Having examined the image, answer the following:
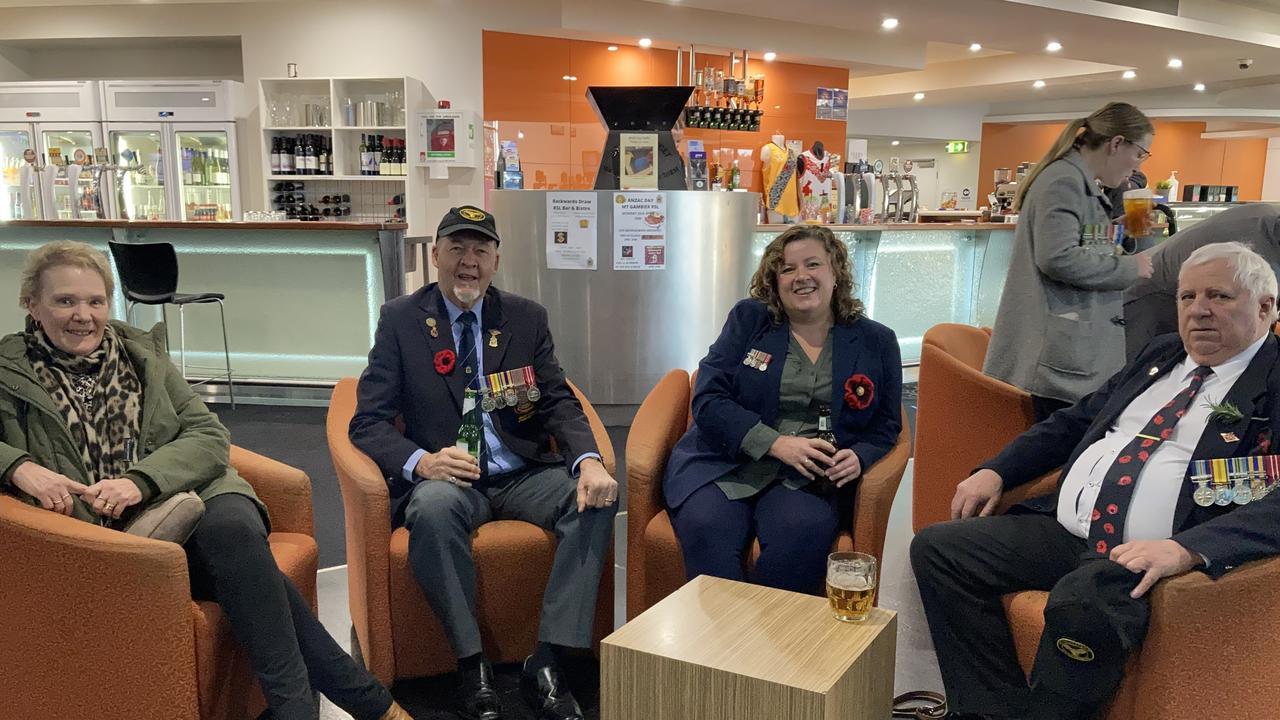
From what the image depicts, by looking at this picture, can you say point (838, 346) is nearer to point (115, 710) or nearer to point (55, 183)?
point (115, 710)

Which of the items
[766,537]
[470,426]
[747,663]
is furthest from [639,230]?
[747,663]

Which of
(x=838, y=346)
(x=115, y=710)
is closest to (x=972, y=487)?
(x=838, y=346)

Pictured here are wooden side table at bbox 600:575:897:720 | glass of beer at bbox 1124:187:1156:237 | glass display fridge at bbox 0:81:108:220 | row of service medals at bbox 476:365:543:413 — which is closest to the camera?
Answer: wooden side table at bbox 600:575:897:720

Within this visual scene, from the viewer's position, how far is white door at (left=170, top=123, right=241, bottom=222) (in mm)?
7973

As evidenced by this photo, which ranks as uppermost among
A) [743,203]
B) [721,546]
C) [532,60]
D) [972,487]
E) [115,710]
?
[532,60]

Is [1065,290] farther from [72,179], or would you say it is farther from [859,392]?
[72,179]

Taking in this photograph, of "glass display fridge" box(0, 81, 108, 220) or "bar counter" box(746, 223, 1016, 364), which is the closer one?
"bar counter" box(746, 223, 1016, 364)

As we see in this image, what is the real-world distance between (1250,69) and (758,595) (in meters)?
11.5

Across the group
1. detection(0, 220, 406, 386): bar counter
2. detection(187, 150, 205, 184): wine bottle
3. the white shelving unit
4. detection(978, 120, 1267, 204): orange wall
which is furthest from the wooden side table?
detection(978, 120, 1267, 204): orange wall

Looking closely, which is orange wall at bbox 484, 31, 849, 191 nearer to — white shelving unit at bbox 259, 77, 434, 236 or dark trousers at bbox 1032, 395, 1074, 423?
white shelving unit at bbox 259, 77, 434, 236

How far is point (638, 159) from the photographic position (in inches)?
192

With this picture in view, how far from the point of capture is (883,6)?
7.46 metres

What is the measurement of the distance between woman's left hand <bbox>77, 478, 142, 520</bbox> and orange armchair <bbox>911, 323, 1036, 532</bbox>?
6.94 ft

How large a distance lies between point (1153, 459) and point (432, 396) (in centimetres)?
167
